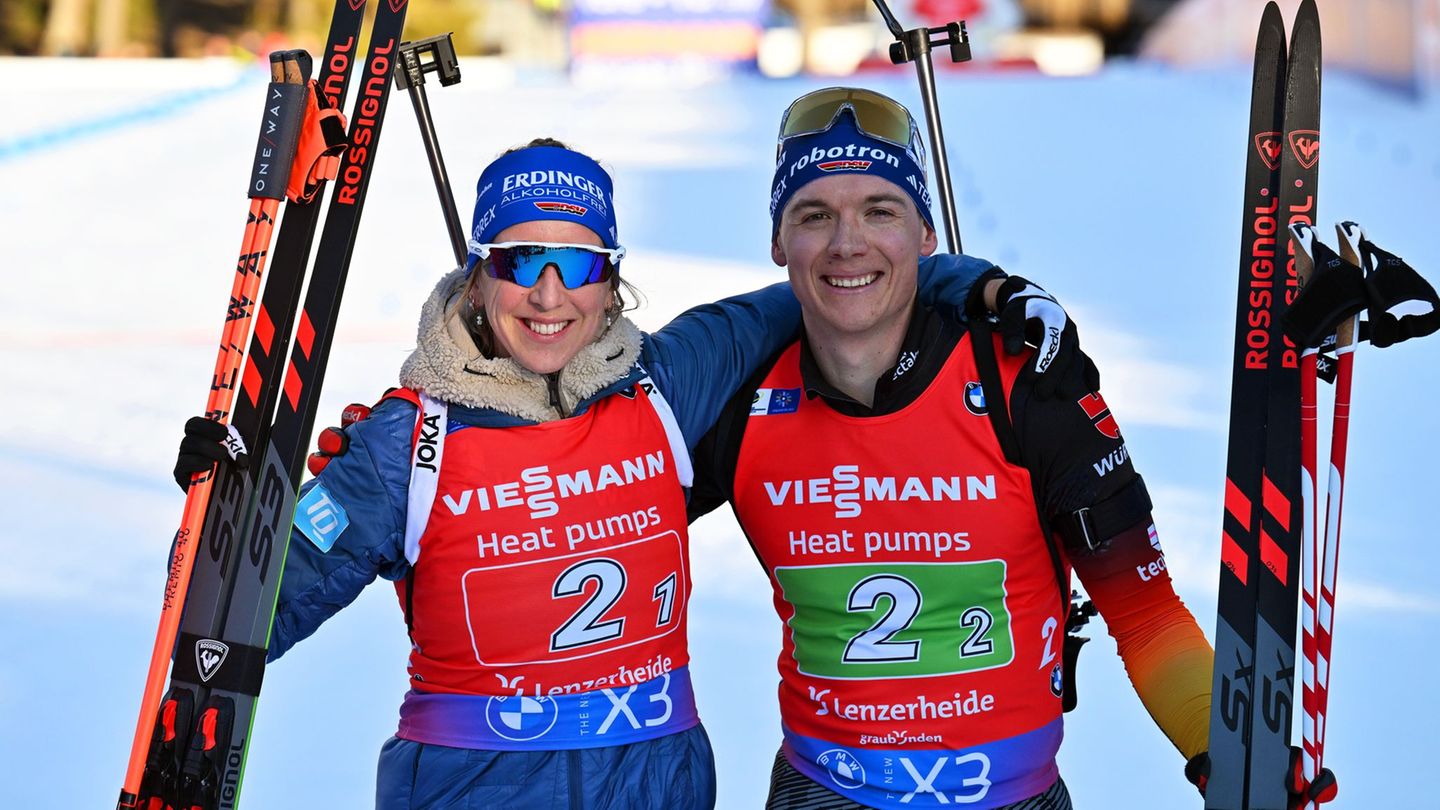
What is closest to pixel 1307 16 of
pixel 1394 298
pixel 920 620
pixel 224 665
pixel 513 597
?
pixel 1394 298

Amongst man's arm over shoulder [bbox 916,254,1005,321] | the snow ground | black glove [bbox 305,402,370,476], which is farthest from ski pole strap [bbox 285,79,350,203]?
the snow ground

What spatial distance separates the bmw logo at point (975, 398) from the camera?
2244 mm

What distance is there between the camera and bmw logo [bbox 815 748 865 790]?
7.30 feet

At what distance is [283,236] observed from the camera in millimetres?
2314

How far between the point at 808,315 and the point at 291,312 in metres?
0.80

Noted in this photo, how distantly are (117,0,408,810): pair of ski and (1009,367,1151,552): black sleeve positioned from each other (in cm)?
108

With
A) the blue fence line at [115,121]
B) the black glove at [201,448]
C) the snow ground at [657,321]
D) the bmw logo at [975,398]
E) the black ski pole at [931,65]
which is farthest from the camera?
the blue fence line at [115,121]

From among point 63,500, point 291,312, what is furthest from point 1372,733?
point 63,500

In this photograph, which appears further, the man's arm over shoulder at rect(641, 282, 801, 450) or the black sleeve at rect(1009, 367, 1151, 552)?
the man's arm over shoulder at rect(641, 282, 801, 450)

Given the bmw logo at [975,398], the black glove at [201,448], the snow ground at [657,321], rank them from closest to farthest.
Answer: the black glove at [201,448], the bmw logo at [975,398], the snow ground at [657,321]

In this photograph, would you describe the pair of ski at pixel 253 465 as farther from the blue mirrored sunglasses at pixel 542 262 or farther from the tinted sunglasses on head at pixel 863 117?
the tinted sunglasses on head at pixel 863 117

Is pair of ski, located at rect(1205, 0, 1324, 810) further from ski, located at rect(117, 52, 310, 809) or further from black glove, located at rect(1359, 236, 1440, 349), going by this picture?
ski, located at rect(117, 52, 310, 809)

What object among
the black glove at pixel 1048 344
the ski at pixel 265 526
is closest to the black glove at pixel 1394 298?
the black glove at pixel 1048 344

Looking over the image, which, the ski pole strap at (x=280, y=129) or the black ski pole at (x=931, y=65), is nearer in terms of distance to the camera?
the ski pole strap at (x=280, y=129)
